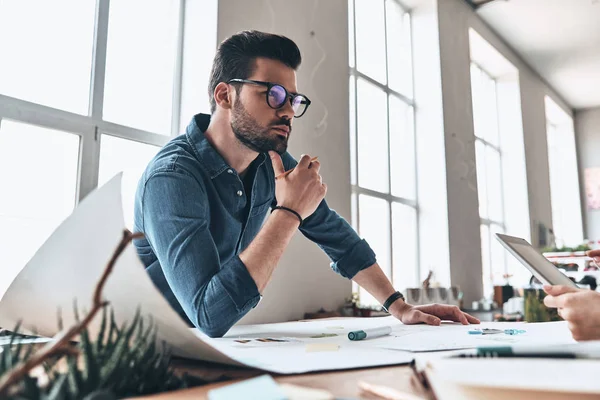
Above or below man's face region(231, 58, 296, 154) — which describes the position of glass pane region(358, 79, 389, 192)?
above

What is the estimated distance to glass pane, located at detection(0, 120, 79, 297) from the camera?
6.04ft

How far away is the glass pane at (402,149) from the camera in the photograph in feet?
15.0

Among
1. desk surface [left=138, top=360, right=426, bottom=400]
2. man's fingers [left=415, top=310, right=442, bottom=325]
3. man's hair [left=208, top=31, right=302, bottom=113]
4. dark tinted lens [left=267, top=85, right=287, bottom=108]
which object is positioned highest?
→ man's hair [left=208, top=31, right=302, bottom=113]

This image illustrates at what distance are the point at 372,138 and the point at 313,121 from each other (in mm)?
1247

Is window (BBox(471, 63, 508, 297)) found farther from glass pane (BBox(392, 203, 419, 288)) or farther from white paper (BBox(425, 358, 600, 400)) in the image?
white paper (BBox(425, 358, 600, 400))

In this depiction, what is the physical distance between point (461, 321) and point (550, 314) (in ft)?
2.15

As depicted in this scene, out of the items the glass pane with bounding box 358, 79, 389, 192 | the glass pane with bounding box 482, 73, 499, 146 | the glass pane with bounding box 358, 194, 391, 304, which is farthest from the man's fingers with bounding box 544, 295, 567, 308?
the glass pane with bounding box 482, 73, 499, 146

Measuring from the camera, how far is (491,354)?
44 centimetres

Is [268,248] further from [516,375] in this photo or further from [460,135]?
[460,135]

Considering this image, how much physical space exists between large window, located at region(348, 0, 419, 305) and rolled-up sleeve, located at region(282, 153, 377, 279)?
6.46ft

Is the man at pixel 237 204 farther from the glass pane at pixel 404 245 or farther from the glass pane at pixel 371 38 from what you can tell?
the glass pane at pixel 404 245

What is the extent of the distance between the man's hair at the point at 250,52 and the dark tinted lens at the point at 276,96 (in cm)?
10

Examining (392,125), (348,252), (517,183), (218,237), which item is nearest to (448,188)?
(392,125)

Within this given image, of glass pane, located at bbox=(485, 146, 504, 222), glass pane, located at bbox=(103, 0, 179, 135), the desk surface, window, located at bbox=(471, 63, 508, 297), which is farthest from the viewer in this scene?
glass pane, located at bbox=(485, 146, 504, 222)
